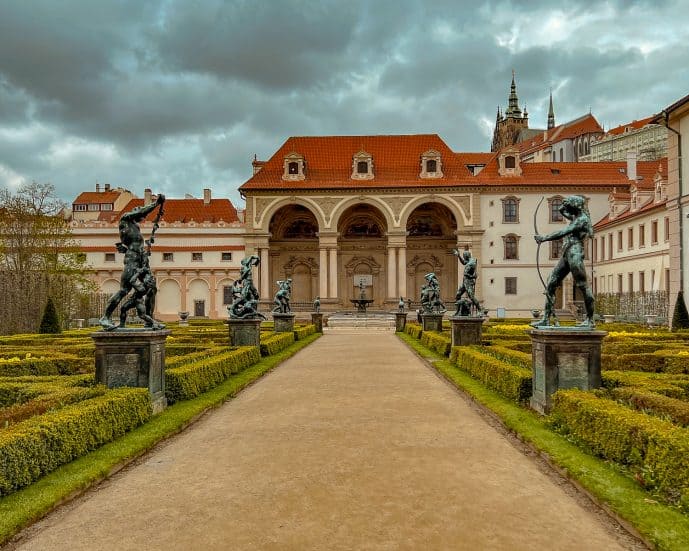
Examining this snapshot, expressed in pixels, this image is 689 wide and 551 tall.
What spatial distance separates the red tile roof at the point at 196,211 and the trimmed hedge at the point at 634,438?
50.2 m

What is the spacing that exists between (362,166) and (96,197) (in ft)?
164

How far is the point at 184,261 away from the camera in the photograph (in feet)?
172

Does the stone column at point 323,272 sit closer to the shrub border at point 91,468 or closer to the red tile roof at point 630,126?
the shrub border at point 91,468

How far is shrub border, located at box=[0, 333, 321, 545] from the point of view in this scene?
5452 millimetres

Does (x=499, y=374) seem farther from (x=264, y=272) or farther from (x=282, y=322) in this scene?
(x=264, y=272)

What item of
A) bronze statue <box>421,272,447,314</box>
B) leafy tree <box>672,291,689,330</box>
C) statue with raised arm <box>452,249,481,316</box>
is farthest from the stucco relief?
statue with raised arm <box>452,249,481,316</box>

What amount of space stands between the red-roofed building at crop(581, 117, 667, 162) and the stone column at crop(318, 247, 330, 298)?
50.9 meters

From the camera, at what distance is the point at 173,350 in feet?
54.1

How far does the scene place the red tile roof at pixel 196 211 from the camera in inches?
2228

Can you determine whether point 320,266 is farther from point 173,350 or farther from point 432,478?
point 432,478

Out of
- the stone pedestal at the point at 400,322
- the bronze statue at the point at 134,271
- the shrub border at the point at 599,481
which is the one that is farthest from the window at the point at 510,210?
the bronze statue at the point at 134,271

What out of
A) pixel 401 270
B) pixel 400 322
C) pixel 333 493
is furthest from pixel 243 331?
pixel 401 270

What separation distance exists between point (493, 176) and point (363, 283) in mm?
13229

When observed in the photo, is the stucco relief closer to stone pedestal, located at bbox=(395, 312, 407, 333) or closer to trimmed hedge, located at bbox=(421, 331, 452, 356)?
stone pedestal, located at bbox=(395, 312, 407, 333)
